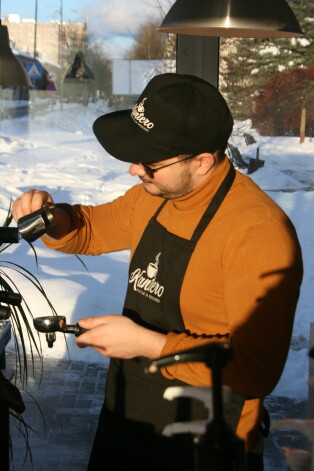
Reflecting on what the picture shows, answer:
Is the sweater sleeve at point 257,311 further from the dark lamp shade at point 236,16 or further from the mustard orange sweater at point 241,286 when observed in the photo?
the dark lamp shade at point 236,16

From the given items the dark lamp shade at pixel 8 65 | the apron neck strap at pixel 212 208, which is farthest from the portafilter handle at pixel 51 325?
the dark lamp shade at pixel 8 65

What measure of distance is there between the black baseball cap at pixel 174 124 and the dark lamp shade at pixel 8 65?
197 centimetres

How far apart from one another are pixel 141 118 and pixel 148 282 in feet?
1.20

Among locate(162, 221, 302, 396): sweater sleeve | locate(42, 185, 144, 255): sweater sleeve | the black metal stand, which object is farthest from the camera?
locate(42, 185, 144, 255): sweater sleeve

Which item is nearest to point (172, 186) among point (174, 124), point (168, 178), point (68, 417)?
point (168, 178)

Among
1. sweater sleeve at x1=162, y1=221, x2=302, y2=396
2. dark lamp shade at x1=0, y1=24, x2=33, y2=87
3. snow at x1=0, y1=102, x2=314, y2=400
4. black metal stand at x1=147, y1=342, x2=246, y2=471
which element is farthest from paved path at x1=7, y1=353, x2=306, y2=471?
black metal stand at x1=147, y1=342, x2=246, y2=471

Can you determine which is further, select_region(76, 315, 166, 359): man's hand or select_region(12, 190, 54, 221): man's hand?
select_region(12, 190, 54, 221): man's hand

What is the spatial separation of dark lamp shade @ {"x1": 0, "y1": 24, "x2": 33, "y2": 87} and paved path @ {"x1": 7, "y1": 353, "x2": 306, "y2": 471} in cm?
148

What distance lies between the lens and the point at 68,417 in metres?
3.91

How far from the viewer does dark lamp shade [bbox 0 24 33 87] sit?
11.1ft

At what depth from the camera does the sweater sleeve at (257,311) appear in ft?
4.41

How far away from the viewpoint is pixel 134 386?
1649 mm

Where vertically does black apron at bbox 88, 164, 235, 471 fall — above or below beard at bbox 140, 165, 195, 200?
below

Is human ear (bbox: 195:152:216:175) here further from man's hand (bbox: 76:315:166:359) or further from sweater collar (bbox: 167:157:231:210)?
man's hand (bbox: 76:315:166:359)
